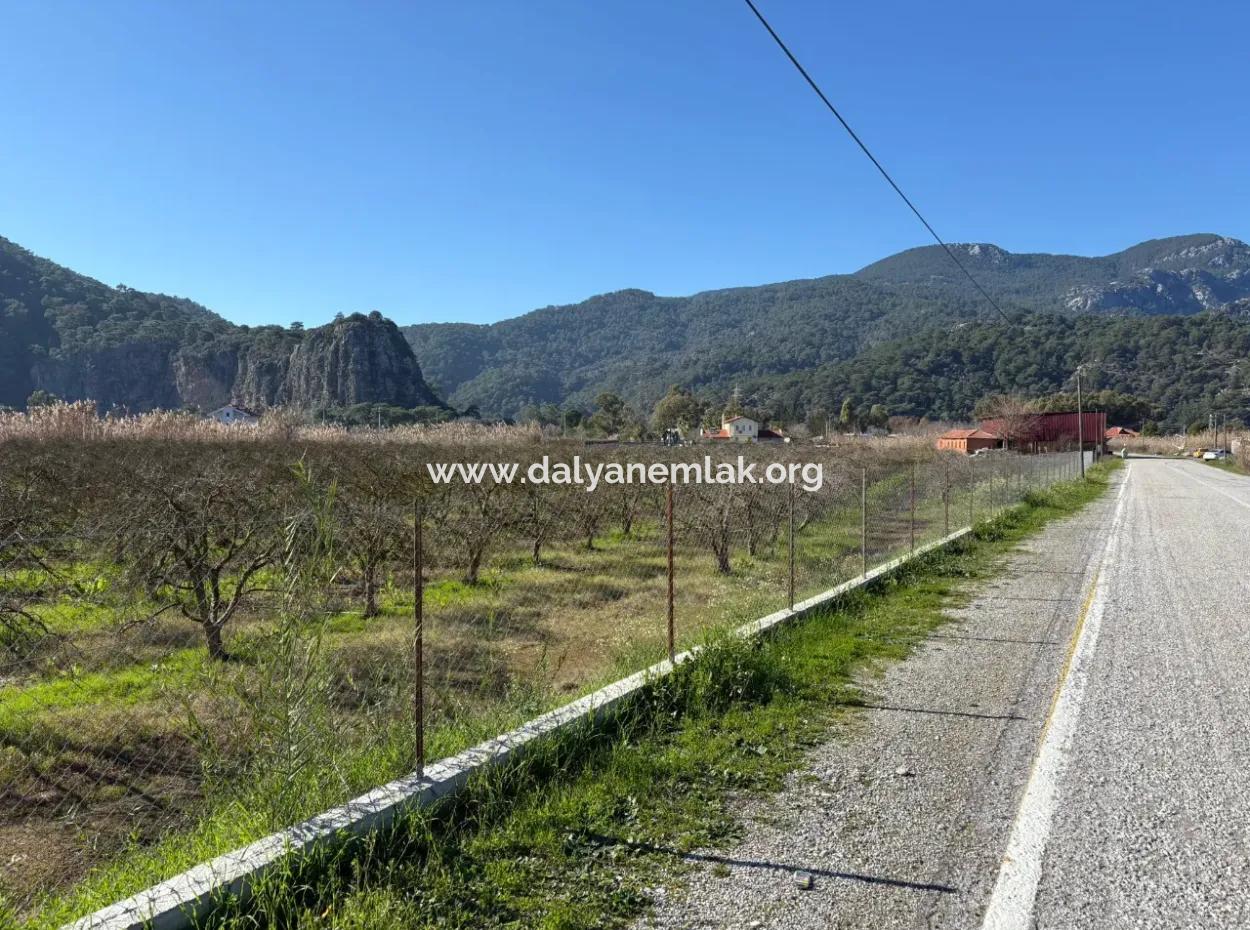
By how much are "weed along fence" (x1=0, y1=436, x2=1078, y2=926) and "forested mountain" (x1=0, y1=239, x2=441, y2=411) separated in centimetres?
7750

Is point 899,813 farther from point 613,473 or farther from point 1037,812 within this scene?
point 613,473

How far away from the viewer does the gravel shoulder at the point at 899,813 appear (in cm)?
285

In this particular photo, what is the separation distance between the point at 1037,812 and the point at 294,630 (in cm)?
356

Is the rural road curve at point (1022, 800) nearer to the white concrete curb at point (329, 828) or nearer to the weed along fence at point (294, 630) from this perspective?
the white concrete curb at point (329, 828)

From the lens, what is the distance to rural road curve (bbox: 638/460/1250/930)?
2.86 m

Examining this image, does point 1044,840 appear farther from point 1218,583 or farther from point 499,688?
point 1218,583

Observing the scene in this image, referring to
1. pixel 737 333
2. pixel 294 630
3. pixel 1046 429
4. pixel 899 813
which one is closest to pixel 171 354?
pixel 1046 429

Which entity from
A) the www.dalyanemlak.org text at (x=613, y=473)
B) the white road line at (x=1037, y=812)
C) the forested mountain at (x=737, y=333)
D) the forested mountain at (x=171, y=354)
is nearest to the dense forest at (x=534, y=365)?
the forested mountain at (x=171, y=354)

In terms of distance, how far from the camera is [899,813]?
3631mm

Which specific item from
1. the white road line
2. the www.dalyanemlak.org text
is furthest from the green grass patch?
the www.dalyanemlak.org text

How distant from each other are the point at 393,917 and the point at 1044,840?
2.77m

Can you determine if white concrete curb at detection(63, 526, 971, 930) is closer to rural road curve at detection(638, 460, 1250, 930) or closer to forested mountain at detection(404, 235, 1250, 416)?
rural road curve at detection(638, 460, 1250, 930)

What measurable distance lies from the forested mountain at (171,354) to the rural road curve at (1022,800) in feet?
280

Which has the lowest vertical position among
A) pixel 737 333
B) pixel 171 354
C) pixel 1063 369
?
pixel 1063 369
